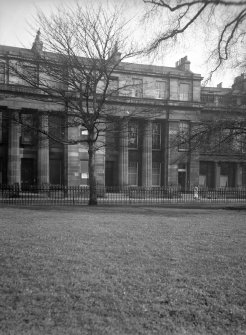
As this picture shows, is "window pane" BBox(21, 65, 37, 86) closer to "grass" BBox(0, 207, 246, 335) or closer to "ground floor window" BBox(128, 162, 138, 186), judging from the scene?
"grass" BBox(0, 207, 246, 335)

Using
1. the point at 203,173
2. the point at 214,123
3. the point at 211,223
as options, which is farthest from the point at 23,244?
the point at 203,173

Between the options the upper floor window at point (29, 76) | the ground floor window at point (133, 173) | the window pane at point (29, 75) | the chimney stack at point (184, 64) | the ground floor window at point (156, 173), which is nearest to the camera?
the upper floor window at point (29, 76)

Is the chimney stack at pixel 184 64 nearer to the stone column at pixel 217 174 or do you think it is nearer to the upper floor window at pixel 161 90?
the upper floor window at pixel 161 90

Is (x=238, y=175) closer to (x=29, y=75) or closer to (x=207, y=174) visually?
(x=207, y=174)

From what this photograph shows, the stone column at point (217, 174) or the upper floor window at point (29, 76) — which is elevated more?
the upper floor window at point (29, 76)

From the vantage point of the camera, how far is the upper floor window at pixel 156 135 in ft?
136

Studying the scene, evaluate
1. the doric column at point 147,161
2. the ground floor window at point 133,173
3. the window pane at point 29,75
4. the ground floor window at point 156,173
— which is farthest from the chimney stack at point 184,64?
the window pane at point 29,75

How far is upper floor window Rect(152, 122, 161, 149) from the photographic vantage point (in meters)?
41.3

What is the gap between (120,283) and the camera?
5.79 m

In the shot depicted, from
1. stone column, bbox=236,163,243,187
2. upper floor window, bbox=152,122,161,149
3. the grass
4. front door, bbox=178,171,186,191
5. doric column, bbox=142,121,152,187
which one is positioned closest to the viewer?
the grass

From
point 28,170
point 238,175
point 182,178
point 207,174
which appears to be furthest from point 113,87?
point 238,175

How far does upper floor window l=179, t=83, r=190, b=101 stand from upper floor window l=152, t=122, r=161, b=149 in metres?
4.59

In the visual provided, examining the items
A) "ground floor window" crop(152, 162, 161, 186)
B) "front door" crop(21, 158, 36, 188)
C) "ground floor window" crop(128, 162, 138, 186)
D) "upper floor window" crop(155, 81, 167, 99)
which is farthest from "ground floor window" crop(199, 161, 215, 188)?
"front door" crop(21, 158, 36, 188)

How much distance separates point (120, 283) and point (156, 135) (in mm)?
36443
